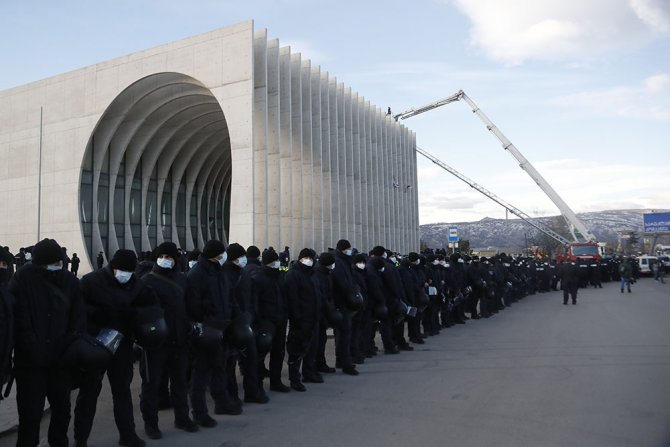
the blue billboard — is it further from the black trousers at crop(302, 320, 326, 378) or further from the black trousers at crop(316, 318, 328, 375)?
the black trousers at crop(302, 320, 326, 378)

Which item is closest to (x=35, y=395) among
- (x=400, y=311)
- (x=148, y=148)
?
(x=400, y=311)

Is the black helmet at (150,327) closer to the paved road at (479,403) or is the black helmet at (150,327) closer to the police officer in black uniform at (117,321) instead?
the police officer in black uniform at (117,321)

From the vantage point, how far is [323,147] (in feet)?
109

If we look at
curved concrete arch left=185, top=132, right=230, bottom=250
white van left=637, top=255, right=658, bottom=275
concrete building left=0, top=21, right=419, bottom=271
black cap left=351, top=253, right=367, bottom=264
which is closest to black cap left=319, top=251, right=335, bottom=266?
black cap left=351, top=253, right=367, bottom=264

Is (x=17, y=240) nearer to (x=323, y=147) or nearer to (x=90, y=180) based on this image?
(x=90, y=180)

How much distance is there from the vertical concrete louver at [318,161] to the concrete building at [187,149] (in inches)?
2.9

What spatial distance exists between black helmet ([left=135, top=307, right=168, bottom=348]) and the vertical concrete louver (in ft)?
64.4

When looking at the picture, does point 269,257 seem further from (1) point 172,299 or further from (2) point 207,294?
(1) point 172,299

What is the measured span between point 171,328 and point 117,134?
30740mm

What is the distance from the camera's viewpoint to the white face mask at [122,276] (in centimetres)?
512

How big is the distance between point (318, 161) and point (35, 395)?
28442 mm

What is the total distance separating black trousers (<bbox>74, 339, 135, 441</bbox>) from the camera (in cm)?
498

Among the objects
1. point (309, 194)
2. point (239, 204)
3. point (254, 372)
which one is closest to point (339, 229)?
point (309, 194)

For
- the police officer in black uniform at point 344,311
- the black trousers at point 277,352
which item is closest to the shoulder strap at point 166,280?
the black trousers at point 277,352
